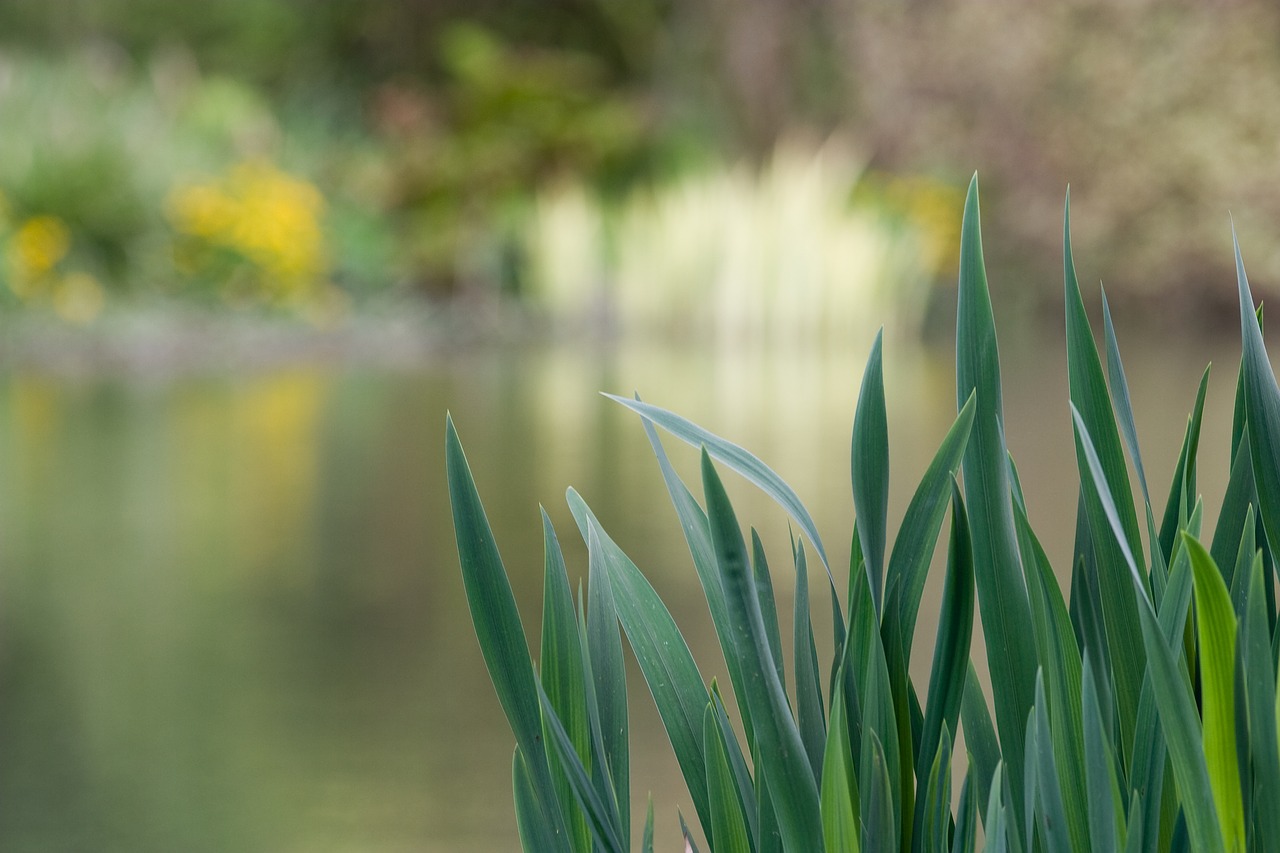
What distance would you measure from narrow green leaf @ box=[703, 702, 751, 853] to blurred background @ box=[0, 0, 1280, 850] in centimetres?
20

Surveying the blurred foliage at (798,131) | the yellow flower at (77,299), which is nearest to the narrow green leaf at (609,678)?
the yellow flower at (77,299)

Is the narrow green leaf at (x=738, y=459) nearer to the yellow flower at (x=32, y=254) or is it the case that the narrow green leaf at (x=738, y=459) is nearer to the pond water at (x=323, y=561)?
the pond water at (x=323, y=561)

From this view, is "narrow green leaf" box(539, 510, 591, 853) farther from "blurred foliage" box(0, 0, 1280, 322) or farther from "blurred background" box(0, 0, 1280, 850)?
"blurred foliage" box(0, 0, 1280, 322)

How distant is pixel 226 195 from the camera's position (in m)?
6.76

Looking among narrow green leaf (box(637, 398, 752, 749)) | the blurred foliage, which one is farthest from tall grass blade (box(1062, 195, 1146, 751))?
the blurred foliage

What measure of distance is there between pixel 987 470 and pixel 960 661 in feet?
0.27

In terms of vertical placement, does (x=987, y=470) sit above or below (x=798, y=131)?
below

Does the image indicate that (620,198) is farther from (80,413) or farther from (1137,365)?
(80,413)

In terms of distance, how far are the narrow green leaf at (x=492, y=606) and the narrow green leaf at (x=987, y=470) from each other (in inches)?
6.8

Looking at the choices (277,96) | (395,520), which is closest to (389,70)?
(277,96)

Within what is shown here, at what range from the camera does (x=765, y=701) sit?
0.50 metres

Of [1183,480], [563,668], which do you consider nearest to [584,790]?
[563,668]

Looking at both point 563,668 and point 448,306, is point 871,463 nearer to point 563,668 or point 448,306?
point 563,668

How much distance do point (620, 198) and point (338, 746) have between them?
7.24 meters
